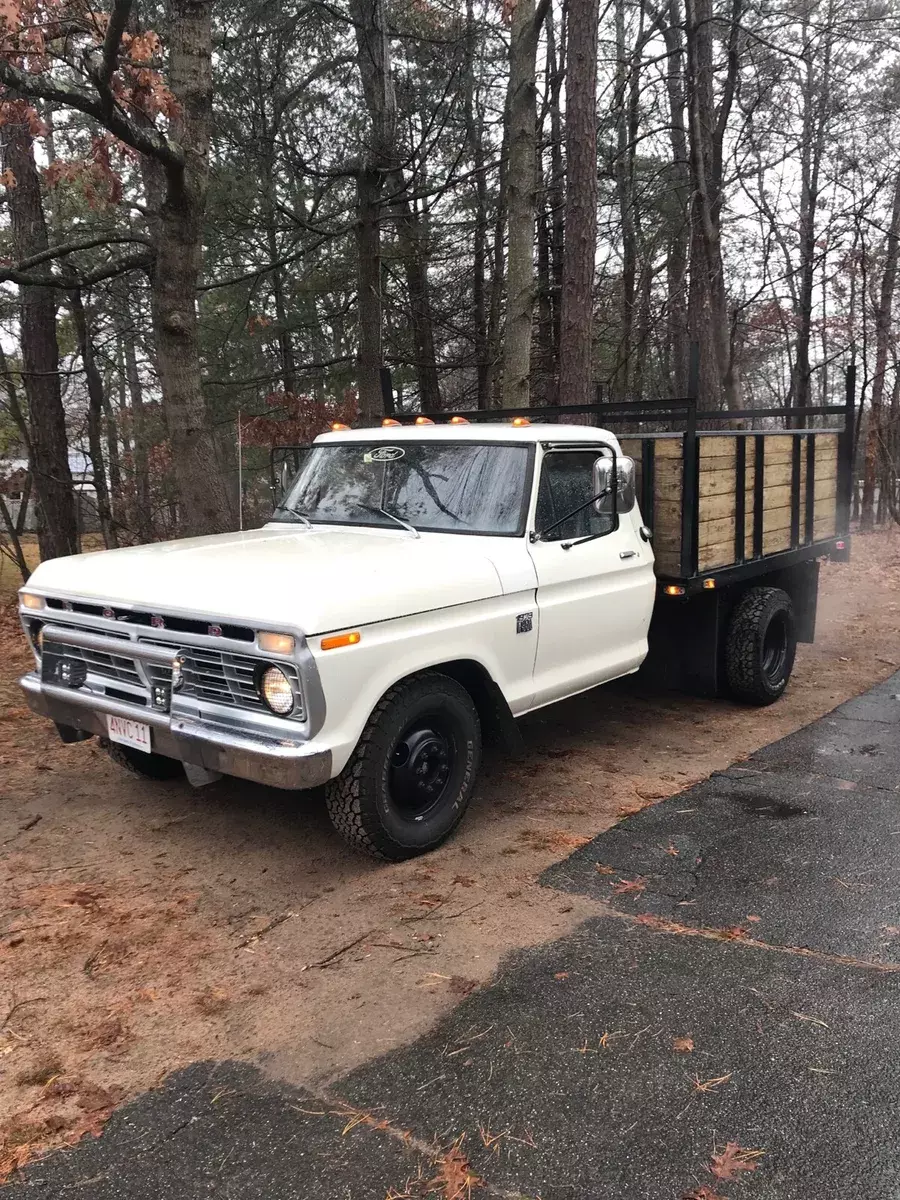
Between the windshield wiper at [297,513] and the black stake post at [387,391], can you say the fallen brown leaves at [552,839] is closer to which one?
the windshield wiper at [297,513]

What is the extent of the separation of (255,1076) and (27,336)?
10659 millimetres

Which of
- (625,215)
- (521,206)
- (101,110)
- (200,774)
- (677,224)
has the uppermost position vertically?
(677,224)

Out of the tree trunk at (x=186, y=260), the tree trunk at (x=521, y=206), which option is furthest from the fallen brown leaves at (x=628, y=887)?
the tree trunk at (x=521, y=206)

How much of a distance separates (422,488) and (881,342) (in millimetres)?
17129

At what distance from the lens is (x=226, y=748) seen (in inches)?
148

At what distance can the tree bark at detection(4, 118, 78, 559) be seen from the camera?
10680mm

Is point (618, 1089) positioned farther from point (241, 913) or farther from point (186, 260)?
point (186, 260)

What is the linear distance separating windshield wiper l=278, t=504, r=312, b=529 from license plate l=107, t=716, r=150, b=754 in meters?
1.73

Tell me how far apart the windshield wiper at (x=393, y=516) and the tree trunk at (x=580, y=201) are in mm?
4720

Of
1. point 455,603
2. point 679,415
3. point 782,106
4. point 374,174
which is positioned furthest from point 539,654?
point 782,106

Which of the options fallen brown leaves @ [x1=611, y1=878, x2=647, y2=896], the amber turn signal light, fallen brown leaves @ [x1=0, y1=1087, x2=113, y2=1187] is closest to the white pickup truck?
the amber turn signal light

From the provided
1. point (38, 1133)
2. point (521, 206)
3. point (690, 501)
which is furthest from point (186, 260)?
point (38, 1133)

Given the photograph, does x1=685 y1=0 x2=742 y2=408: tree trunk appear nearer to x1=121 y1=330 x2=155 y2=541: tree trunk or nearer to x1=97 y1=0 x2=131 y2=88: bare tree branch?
x1=121 y1=330 x2=155 y2=541: tree trunk

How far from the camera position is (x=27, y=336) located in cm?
1117
